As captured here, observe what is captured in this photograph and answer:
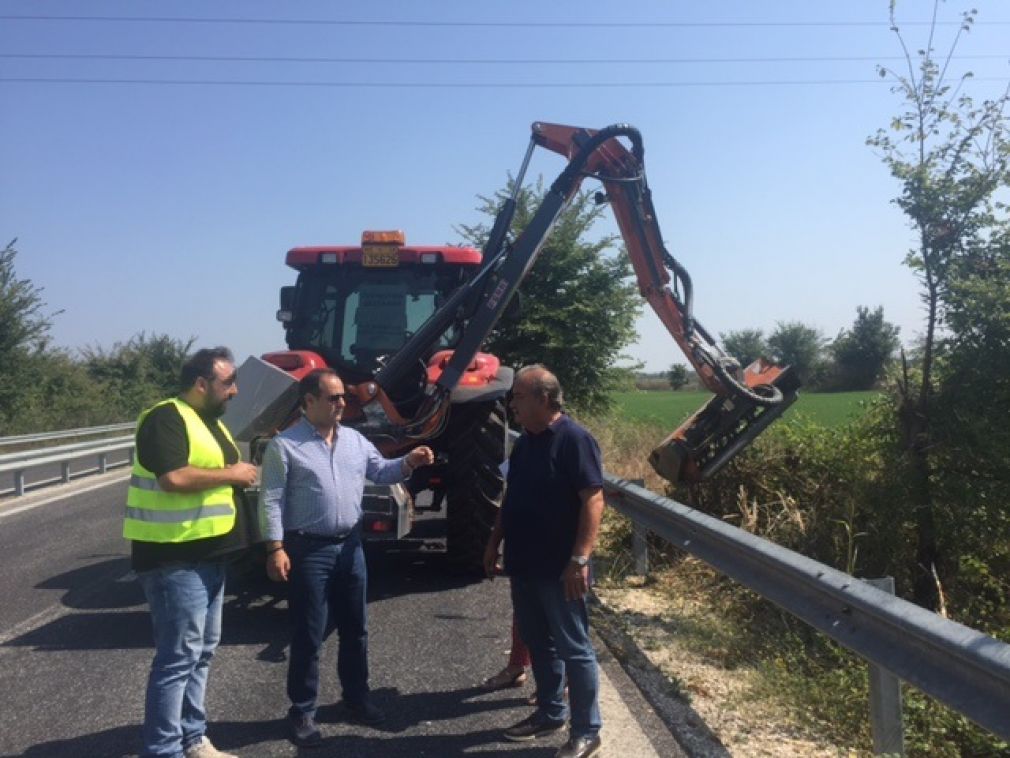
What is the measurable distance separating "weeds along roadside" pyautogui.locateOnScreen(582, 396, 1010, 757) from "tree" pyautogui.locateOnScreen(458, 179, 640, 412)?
708 centimetres

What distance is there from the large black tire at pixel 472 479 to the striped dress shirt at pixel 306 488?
2.78 m

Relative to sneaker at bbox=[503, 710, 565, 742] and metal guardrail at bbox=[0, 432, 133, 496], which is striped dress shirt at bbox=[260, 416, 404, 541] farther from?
metal guardrail at bbox=[0, 432, 133, 496]

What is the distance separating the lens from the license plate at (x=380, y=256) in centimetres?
827

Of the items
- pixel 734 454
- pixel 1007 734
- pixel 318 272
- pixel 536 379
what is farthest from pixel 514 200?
pixel 1007 734

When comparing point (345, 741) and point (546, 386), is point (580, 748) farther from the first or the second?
point (546, 386)

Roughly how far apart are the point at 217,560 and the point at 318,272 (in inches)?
191

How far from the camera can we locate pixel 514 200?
7.73 meters

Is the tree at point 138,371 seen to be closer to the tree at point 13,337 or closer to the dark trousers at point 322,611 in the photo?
the tree at point 13,337

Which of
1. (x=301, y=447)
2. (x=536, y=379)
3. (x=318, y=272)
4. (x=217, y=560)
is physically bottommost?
(x=217, y=560)

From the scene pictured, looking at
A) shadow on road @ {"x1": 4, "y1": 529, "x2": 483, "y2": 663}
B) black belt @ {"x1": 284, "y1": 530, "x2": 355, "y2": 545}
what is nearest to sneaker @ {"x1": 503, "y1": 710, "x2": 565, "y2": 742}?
black belt @ {"x1": 284, "y1": 530, "x2": 355, "y2": 545}

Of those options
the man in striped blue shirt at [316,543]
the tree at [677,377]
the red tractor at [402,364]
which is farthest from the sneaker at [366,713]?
the tree at [677,377]

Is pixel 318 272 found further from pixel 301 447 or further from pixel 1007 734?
pixel 1007 734

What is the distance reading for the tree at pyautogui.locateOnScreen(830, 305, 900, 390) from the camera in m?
48.7

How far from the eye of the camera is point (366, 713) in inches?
176
